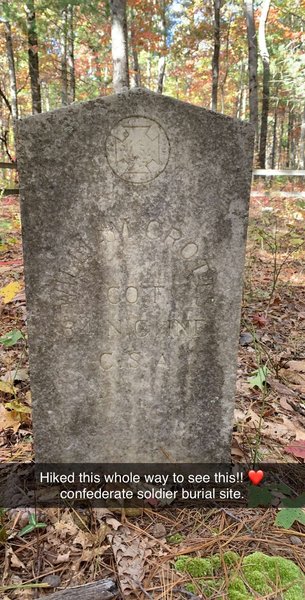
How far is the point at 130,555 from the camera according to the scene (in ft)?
5.47

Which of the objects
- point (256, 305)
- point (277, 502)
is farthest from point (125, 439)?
point (256, 305)

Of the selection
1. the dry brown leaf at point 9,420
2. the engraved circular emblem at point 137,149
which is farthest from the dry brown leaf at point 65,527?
the engraved circular emblem at point 137,149

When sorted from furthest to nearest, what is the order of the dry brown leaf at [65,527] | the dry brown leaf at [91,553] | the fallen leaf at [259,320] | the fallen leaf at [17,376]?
1. the fallen leaf at [259,320]
2. the fallen leaf at [17,376]
3. the dry brown leaf at [65,527]
4. the dry brown leaf at [91,553]

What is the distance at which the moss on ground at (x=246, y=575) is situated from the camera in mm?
1539

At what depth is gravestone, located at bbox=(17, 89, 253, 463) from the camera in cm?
159

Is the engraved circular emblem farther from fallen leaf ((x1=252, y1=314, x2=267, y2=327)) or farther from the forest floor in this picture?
fallen leaf ((x1=252, y1=314, x2=267, y2=327))

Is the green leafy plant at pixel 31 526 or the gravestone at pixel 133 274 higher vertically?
the gravestone at pixel 133 274

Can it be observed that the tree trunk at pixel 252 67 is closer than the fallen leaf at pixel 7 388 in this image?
No

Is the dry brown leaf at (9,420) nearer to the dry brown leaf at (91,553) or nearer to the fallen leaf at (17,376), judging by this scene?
the fallen leaf at (17,376)

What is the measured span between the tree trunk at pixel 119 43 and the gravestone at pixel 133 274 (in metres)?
5.71

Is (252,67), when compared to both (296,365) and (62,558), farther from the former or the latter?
(62,558)

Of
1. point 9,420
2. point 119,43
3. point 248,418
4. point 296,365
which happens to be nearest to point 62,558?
point 9,420

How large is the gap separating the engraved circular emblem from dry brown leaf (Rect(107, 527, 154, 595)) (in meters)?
1.50

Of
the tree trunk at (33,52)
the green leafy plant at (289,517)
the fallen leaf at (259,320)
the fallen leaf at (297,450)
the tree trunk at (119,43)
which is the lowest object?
the green leafy plant at (289,517)
